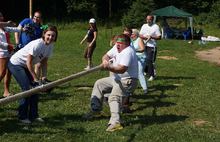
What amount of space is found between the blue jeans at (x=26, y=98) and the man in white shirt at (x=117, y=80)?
1.05 metres

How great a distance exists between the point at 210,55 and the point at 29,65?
1892 cm

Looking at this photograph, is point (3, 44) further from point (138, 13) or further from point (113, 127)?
point (138, 13)

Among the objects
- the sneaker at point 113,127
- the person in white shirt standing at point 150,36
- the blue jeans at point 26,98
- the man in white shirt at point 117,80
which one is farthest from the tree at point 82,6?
the sneaker at point 113,127

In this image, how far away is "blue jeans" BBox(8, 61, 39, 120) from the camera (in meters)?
8.07

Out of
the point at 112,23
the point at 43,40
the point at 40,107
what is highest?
the point at 43,40

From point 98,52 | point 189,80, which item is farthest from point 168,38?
point 189,80

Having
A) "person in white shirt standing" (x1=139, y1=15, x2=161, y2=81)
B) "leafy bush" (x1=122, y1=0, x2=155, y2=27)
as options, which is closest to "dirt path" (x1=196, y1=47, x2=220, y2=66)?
"person in white shirt standing" (x1=139, y1=15, x2=161, y2=81)

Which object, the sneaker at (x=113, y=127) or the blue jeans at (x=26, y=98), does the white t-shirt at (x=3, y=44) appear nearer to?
the blue jeans at (x=26, y=98)

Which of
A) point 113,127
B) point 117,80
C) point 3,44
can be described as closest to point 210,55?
point 3,44

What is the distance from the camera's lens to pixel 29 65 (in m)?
7.75

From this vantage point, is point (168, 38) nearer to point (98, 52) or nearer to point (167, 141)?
point (98, 52)

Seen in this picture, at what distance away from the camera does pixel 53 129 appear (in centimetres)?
810

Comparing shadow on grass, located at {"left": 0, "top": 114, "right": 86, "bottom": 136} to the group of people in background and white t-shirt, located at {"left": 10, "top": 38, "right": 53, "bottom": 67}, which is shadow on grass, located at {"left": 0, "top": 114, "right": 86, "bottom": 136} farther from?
white t-shirt, located at {"left": 10, "top": 38, "right": 53, "bottom": 67}

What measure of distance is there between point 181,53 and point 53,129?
18383mm
